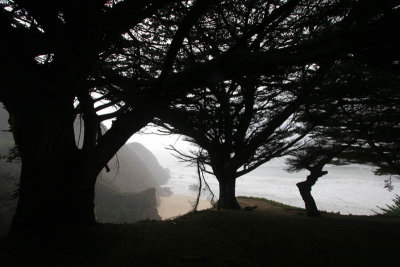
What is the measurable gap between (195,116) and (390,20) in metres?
2.76

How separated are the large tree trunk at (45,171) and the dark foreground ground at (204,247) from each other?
0.20 metres

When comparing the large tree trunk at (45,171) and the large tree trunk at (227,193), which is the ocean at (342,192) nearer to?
the large tree trunk at (227,193)

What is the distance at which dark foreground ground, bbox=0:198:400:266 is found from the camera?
1890mm

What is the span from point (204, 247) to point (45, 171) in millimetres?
1859

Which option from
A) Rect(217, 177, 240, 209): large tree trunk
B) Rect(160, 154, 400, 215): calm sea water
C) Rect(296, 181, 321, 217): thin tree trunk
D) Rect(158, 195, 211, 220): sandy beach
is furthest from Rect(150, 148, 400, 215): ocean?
Rect(296, 181, 321, 217): thin tree trunk

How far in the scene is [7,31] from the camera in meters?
2.00

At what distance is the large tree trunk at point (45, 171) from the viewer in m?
2.15

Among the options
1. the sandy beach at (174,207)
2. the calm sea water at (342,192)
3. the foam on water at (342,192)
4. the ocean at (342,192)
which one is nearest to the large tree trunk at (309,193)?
the ocean at (342,192)

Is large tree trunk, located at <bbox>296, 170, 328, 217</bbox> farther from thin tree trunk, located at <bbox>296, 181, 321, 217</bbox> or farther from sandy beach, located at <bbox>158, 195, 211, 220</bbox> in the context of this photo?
sandy beach, located at <bbox>158, 195, 211, 220</bbox>

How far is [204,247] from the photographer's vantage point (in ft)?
7.64

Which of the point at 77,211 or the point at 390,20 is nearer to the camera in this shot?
the point at 390,20

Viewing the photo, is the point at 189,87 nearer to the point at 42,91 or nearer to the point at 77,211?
the point at 42,91

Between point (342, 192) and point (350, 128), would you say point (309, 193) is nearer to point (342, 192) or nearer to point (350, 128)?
point (350, 128)

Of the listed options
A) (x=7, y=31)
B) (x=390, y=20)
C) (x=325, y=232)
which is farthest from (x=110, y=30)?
(x=325, y=232)
